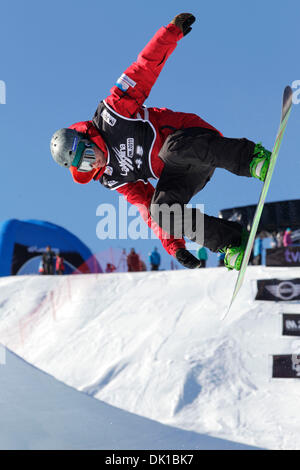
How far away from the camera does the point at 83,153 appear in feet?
11.7

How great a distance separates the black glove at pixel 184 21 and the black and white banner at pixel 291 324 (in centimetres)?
651

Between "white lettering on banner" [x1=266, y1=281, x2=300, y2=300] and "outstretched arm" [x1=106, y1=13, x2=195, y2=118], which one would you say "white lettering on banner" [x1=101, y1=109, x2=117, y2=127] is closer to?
"outstretched arm" [x1=106, y1=13, x2=195, y2=118]

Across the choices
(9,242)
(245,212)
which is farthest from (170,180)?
(9,242)

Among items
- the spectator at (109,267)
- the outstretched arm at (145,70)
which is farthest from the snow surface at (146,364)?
the outstretched arm at (145,70)

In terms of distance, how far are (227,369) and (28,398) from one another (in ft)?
13.0

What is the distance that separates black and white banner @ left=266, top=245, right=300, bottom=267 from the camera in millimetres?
10664

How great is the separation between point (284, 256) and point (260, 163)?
7.68m

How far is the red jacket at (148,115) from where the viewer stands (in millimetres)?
3324

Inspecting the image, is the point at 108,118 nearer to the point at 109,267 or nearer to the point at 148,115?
the point at 148,115

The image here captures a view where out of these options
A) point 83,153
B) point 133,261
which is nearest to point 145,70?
point 83,153

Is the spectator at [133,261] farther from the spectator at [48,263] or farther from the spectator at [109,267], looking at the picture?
the spectator at [48,263]

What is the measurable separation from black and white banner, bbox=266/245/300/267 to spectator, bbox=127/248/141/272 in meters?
4.63

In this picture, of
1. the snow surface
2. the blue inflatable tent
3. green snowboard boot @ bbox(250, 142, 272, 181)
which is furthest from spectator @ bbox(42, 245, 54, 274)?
green snowboard boot @ bbox(250, 142, 272, 181)

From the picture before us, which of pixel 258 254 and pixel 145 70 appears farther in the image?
pixel 258 254
